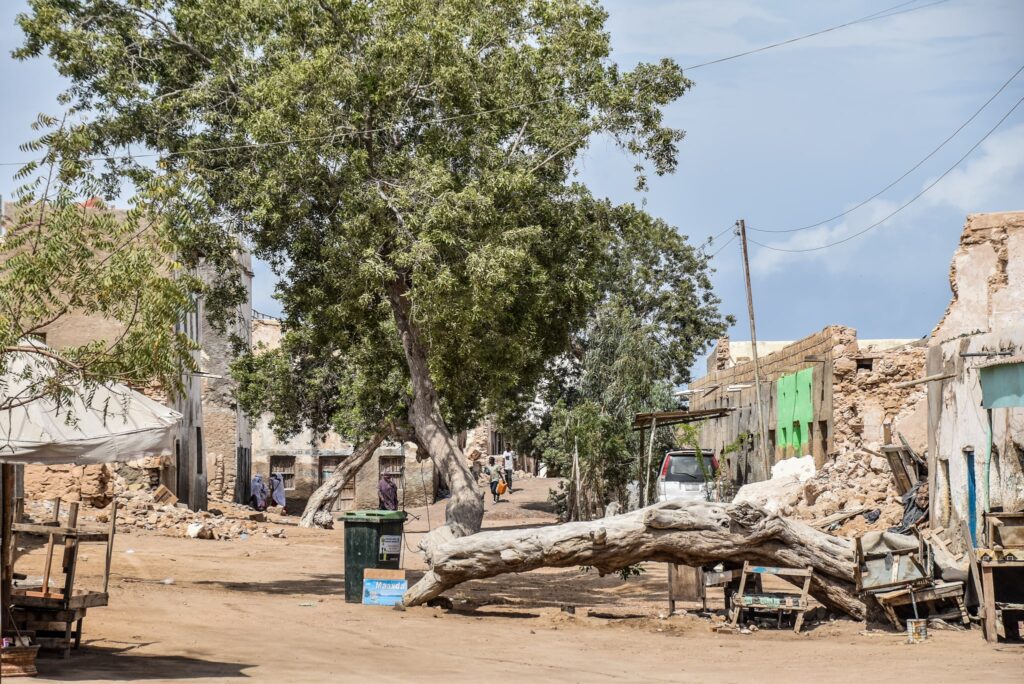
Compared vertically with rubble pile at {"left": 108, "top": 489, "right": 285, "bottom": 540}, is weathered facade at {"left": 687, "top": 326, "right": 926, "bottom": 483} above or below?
above

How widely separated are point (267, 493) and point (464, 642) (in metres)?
32.9

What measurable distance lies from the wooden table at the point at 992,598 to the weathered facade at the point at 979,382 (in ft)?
6.43

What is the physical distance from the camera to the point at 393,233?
18.1m

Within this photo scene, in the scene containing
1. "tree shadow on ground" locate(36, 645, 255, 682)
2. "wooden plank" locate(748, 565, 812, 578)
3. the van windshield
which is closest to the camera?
"tree shadow on ground" locate(36, 645, 255, 682)

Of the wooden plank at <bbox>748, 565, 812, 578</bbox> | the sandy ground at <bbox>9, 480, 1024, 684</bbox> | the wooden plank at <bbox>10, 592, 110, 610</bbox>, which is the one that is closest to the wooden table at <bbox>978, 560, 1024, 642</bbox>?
the sandy ground at <bbox>9, 480, 1024, 684</bbox>

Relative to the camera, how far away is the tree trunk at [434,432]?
18703 millimetres

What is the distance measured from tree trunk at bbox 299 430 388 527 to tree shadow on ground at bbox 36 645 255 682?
22.3m

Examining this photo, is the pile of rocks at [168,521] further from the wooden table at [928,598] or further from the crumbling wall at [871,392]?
the wooden table at [928,598]

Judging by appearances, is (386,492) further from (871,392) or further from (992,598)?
(992,598)

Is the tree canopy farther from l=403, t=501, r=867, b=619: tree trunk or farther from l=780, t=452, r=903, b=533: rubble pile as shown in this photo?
l=780, t=452, r=903, b=533: rubble pile

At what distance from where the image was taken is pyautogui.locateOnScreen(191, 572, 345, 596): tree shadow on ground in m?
18.6

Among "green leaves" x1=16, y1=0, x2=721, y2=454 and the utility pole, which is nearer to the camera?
"green leaves" x1=16, y1=0, x2=721, y2=454

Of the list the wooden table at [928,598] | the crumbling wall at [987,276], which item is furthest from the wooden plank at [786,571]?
the crumbling wall at [987,276]

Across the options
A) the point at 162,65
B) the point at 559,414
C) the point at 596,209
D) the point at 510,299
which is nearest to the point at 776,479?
the point at 559,414
